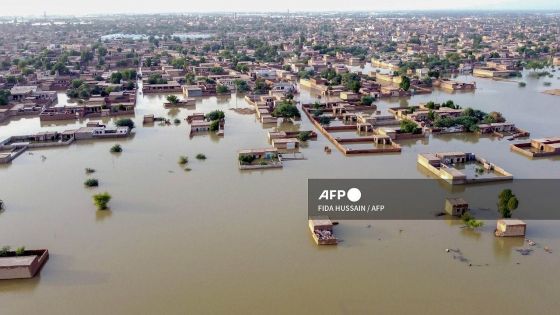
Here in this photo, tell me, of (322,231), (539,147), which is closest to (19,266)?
(322,231)

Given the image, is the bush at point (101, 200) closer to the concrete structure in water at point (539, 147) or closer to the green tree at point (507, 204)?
the green tree at point (507, 204)

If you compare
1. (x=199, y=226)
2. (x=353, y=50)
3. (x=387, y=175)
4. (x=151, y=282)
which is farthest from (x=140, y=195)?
(x=353, y=50)

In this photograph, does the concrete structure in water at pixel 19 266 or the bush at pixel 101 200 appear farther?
the bush at pixel 101 200

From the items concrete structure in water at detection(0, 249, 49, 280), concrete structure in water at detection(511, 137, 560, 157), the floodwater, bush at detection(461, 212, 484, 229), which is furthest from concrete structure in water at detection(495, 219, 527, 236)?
concrete structure in water at detection(0, 249, 49, 280)

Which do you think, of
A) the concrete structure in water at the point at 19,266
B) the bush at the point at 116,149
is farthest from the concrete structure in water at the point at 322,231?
the bush at the point at 116,149

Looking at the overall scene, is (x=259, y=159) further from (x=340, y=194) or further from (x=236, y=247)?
(x=236, y=247)

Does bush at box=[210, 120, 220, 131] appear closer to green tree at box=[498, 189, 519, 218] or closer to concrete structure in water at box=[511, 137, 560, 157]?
concrete structure in water at box=[511, 137, 560, 157]

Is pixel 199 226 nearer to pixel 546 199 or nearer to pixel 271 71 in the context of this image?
pixel 546 199
